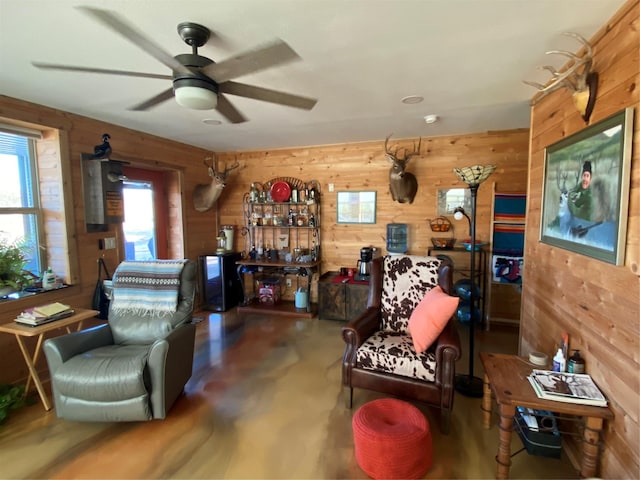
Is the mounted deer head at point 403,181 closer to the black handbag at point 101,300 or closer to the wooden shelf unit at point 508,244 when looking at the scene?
the wooden shelf unit at point 508,244

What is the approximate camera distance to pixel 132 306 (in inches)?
104

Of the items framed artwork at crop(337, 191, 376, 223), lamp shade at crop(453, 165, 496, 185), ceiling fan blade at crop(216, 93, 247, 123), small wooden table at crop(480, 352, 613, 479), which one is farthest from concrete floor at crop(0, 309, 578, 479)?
framed artwork at crop(337, 191, 376, 223)

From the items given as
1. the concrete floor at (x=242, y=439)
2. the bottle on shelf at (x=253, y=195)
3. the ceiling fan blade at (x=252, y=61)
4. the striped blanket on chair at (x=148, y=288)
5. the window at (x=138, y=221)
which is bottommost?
the concrete floor at (x=242, y=439)

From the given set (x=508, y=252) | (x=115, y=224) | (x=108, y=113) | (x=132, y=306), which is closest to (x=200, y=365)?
(x=132, y=306)

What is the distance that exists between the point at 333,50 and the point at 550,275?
2.04 metres

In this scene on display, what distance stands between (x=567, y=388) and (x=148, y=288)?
2879 millimetres

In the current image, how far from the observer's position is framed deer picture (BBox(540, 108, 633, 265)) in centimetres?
145

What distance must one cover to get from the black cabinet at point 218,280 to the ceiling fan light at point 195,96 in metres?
3.14

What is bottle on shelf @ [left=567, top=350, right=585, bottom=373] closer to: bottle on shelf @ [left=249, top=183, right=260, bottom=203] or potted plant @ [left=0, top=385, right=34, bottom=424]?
potted plant @ [left=0, top=385, right=34, bottom=424]

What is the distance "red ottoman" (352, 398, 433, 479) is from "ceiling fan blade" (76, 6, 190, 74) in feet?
6.83

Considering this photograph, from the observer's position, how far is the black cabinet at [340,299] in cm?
413

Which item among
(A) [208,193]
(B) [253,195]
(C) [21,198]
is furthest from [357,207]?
(C) [21,198]

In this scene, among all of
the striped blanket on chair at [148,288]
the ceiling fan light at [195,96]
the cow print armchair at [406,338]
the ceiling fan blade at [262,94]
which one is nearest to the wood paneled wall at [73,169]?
the striped blanket on chair at [148,288]

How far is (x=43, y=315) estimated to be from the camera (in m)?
2.42
